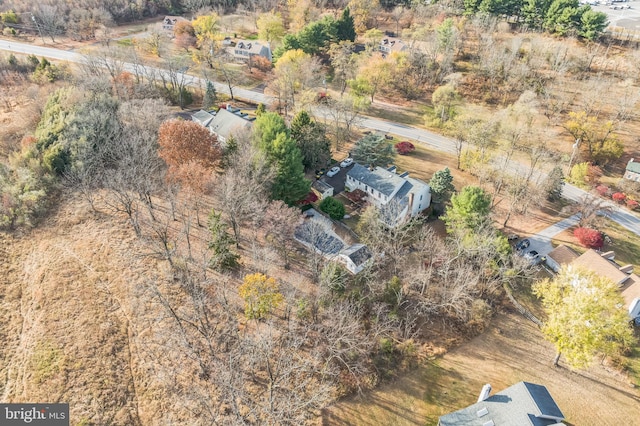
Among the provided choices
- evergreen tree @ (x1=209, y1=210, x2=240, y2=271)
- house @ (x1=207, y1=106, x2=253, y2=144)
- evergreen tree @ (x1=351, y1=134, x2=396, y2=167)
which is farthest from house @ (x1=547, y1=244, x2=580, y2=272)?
house @ (x1=207, y1=106, x2=253, y2=144)

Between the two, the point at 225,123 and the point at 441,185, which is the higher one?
the point at 225,123

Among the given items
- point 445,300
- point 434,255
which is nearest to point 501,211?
point 434,255

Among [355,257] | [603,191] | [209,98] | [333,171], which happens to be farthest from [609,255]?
[209,98]

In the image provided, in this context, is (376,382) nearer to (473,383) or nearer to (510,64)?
(473,383)

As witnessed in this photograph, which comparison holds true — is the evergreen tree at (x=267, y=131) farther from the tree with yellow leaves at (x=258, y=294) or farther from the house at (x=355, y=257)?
the tree with yellow leaves at (x=258, y=294)

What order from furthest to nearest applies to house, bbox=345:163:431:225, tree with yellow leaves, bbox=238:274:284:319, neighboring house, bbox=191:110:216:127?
1. neighboring house, bbox=191:110:216:127
2. house, bbox=345:163:431:225
3. tree with yellow leaves, bbox=238:274:284:319

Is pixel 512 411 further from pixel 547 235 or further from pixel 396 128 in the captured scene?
pixel 396 128

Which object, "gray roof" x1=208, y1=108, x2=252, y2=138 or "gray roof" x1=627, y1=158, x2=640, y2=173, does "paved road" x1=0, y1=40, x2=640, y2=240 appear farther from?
"gray roof" x1=208, y1=108, x2=252, y2=138
